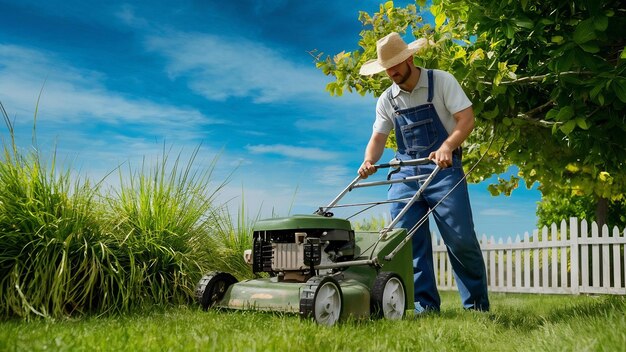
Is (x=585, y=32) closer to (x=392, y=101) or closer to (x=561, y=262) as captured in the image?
(x=392, y=101)

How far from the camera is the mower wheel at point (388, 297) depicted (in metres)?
4.32

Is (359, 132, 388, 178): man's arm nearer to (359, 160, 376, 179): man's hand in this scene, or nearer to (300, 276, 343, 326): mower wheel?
(359, 160, 376, 179): man's hand

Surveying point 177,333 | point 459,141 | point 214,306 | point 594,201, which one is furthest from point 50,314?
point 594,201

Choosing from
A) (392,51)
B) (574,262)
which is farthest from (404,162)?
(574,262)

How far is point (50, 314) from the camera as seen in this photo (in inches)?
196

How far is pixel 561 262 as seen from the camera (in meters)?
10.9

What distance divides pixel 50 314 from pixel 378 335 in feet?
8.95

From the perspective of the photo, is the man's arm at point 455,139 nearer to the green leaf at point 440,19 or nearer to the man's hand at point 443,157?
the man's hand at point 443,157

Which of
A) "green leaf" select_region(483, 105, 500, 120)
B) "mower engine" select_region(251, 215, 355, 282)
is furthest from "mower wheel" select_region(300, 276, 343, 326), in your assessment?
"green leaf" select_region(483, 105, 500, 120)

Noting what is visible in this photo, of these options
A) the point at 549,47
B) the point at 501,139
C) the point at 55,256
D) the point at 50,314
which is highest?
the point at 549,47

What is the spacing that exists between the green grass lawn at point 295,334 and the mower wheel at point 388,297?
0.13 metres

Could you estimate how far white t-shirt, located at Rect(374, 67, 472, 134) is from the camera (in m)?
4.86

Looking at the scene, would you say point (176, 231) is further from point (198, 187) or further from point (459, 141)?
point (459, 141)

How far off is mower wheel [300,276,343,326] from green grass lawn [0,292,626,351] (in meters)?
0.10
